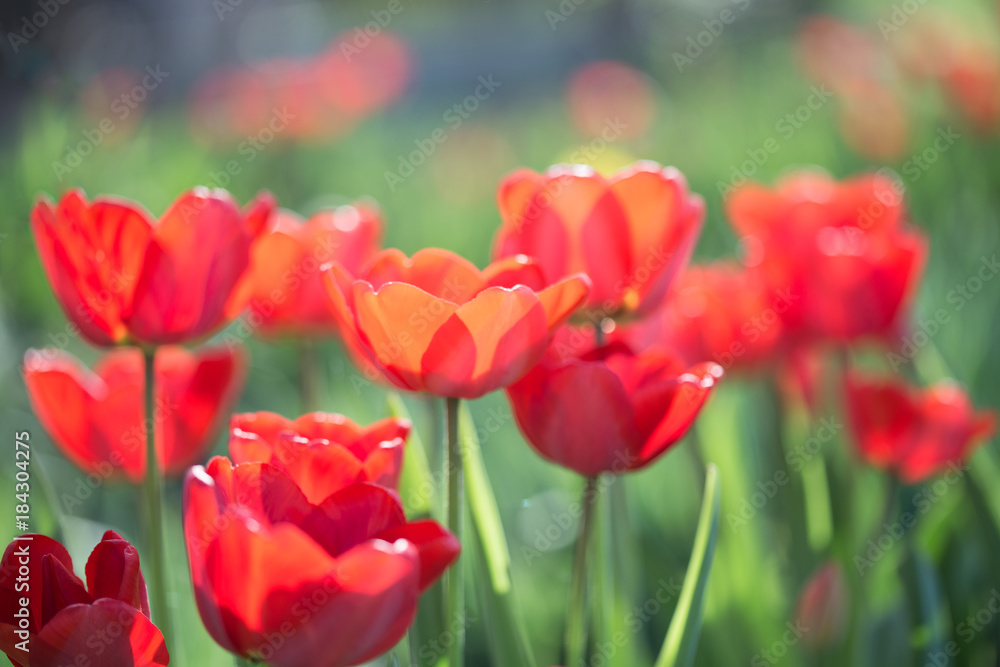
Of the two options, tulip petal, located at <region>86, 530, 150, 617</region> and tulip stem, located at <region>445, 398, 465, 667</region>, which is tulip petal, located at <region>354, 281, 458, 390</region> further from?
tulip petal, located at <region>86, 530, 150, 617</region>

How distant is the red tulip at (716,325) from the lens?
102 centimetres

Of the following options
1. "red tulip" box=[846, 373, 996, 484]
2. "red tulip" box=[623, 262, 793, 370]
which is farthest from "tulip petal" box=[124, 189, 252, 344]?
"red tulip" box=[846, 373, 996, 484]

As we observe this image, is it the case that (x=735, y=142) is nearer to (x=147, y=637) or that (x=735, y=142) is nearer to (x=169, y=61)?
(x=147, y=637)

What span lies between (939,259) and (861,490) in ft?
3.12

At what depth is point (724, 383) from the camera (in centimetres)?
132

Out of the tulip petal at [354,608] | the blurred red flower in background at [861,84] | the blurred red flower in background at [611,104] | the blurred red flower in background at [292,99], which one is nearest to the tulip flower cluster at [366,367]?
the tulip petal at [354,608]

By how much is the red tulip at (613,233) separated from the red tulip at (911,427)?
1.20ft

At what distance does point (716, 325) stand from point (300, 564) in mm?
742

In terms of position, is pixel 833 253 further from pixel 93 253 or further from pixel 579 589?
pixel 93 253

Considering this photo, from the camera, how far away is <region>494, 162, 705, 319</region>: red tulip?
26.5 inches

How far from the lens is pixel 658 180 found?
26.7 inches

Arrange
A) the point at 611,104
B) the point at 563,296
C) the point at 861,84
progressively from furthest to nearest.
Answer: the point at 611,104, the point at 861,84, the point at 563,296

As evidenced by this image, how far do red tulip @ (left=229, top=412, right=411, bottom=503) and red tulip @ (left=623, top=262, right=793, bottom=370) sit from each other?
556 millimetres

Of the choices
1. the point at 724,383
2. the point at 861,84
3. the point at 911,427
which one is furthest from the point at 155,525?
the point at 861,84
